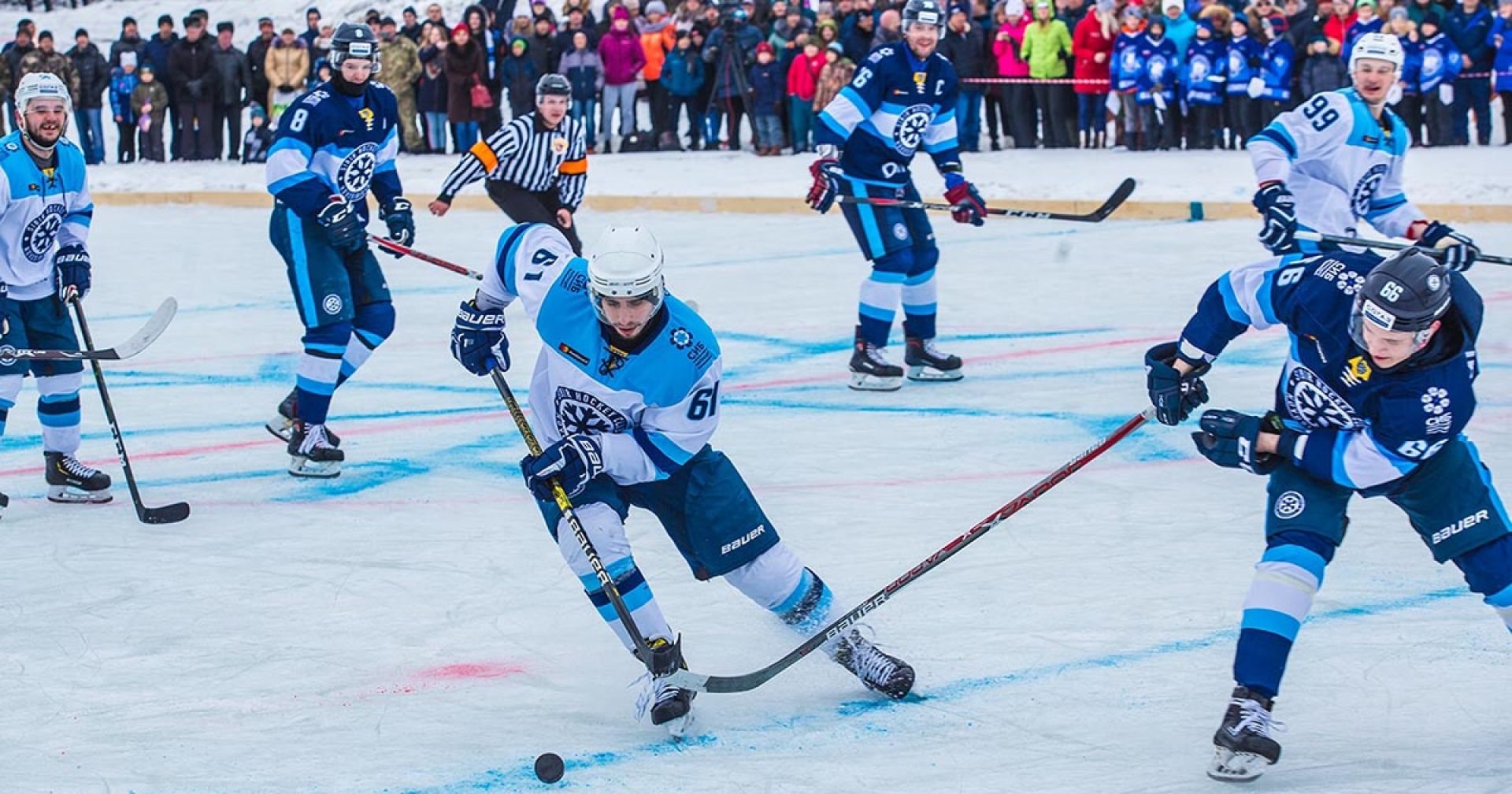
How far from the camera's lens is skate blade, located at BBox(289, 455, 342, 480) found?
6.06m

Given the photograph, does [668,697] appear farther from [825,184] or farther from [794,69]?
[794,69]

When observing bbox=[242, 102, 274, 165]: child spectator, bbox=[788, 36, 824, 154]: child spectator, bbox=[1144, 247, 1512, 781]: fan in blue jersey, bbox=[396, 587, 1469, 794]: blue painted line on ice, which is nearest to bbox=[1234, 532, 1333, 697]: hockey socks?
bbox=[1144, 247, 1512, 781]: fan in blue jersey

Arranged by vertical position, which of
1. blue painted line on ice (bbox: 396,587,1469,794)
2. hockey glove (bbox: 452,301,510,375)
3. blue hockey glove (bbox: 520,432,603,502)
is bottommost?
blue painted line on ice (bbox: 396,587,1469,794)

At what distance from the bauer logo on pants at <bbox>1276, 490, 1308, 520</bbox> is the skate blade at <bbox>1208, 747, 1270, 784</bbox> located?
429mm

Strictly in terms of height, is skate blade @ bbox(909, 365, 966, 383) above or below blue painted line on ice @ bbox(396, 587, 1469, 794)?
above

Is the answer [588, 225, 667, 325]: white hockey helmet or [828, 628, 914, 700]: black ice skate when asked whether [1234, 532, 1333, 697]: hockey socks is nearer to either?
[828, 628, 914, 700]: black ice skate

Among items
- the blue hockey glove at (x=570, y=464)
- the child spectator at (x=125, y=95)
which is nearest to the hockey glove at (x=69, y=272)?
the blue hockey glove at (x=570, y=464)

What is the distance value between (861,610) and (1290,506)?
846mm

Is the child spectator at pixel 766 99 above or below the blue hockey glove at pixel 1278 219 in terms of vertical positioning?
above

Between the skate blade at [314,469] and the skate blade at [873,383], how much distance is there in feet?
6.67

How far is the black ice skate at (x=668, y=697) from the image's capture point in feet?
12.0

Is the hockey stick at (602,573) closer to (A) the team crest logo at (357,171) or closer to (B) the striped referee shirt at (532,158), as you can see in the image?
(A) the team crest logo at (357,171)

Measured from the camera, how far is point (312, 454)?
19.8 ft

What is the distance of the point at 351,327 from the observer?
618cm
